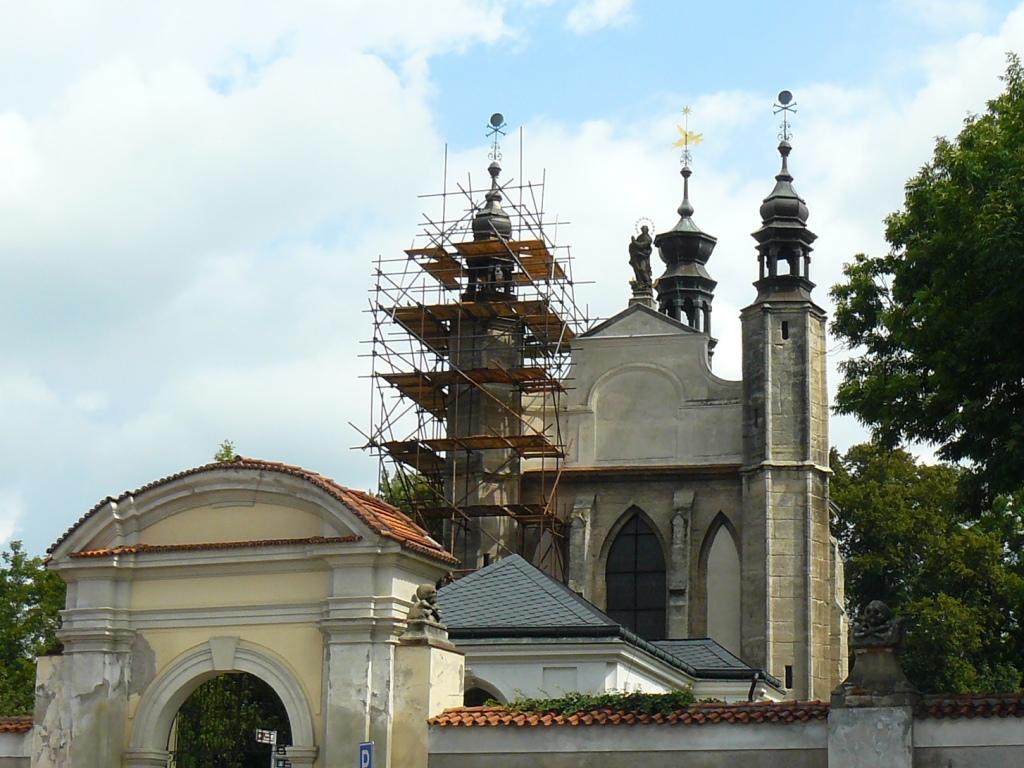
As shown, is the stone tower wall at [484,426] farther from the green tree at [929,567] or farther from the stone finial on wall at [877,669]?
the stone finial on wall at [877,669]

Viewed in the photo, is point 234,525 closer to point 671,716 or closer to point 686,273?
point 671,716

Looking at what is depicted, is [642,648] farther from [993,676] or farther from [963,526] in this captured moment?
[963,526]

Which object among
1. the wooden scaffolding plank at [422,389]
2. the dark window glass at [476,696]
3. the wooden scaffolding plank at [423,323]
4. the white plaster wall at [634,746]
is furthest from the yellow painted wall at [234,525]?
the wooden scaffolding plank at [423,323]

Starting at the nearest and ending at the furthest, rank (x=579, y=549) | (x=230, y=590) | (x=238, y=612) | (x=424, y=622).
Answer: (x=424, y=622)
(x=238, y=612)
(x=230, y=590)
(x=579, y=549)

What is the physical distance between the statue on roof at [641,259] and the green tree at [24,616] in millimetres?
18169

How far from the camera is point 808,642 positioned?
3875cm

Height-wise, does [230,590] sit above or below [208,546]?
below

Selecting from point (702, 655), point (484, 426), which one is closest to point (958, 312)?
point (702, 655)

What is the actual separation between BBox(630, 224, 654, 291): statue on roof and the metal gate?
26.4 m

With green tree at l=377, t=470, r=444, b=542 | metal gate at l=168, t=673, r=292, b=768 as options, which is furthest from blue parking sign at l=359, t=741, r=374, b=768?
green tree at l=377, t=470, r=444, b=542

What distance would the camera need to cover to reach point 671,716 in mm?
19297

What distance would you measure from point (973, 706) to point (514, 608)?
462 inches

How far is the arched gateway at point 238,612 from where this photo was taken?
20594 mm

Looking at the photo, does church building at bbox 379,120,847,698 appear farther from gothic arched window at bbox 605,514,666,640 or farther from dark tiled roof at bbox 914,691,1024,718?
dark tiled roof at bbox 914,691,1024,718
